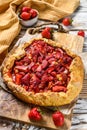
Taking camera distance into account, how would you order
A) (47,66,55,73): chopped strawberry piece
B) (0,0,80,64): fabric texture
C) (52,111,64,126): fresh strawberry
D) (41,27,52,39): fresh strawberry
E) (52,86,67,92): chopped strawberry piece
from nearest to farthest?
(52,111,64,126): fresh strawberry, (52,86,67,92): chopped strawberry piece, (47,66,55,73): chopped strawberry piece, (41,27,52,39): fresh strawberry, (0,0,80,64): fabric texture

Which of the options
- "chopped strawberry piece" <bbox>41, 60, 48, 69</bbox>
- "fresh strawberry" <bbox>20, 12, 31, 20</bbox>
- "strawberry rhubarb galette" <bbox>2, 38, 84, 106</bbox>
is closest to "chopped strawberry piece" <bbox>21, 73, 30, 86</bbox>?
"strawberry rhubarb galette" <bbox>2, 38, 84, 106</bbox>

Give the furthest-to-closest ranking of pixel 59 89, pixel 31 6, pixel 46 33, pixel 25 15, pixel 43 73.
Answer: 1. pixel 31 6
2. pixel 25 15
3. pixel 46 33
4. pixel 43 73
5. pixel 59 89

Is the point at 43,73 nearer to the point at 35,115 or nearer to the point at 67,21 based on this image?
the point at 35,115

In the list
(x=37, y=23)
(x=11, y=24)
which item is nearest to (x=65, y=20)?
(x=37, y=23)

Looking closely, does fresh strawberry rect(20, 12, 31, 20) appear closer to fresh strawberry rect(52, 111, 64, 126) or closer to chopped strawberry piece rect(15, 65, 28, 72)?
chopped strawberry piece rect(15, 65, 28, 72)

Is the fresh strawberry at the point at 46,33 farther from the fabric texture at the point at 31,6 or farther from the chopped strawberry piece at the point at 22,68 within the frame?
the chopped strawberry piece at the point at 22,68

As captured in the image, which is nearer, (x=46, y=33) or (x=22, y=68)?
(x=22, y=68)

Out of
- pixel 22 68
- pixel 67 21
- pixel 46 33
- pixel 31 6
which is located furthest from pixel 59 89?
pixel 31 6

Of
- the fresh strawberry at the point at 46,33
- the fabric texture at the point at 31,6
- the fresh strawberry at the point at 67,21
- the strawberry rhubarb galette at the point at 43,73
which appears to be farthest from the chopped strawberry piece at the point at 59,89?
the fresh strawberry at the point at 67,21
